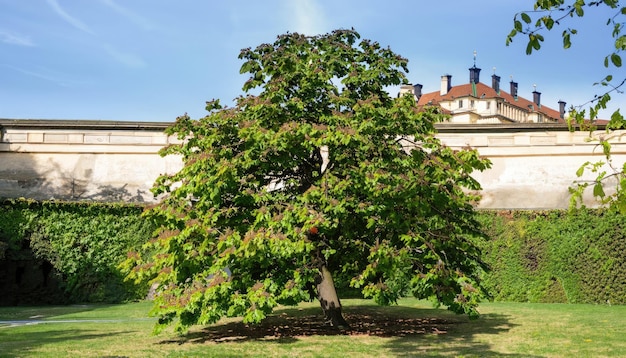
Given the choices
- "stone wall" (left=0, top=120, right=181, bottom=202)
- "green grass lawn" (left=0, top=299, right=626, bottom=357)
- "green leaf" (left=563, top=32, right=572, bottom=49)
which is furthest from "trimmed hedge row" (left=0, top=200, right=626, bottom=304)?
"green leaf" (left=563, top=32, right=572, bottom=49)

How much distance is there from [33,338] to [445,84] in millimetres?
105649

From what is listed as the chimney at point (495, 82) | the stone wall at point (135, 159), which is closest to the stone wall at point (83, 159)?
the stone wall at point (135, 159)

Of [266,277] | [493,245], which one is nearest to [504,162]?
[493,245]

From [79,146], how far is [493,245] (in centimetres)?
1834

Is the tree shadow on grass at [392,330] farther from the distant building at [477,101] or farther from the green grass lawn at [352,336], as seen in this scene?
the distant building at [477,101]

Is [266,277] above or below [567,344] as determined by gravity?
above

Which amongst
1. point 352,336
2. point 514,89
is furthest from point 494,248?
point 514,89

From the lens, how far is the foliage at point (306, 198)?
12391 millimetres

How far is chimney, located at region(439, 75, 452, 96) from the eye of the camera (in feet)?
374

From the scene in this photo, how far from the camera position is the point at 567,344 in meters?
12.5

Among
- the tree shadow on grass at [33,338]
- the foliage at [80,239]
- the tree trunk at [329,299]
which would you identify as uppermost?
the foliage at [80,239]

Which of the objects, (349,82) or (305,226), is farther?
(349,82)

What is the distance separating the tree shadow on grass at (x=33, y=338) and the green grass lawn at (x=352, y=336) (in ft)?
0.06

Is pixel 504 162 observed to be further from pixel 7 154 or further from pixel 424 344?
pixel 7 154
